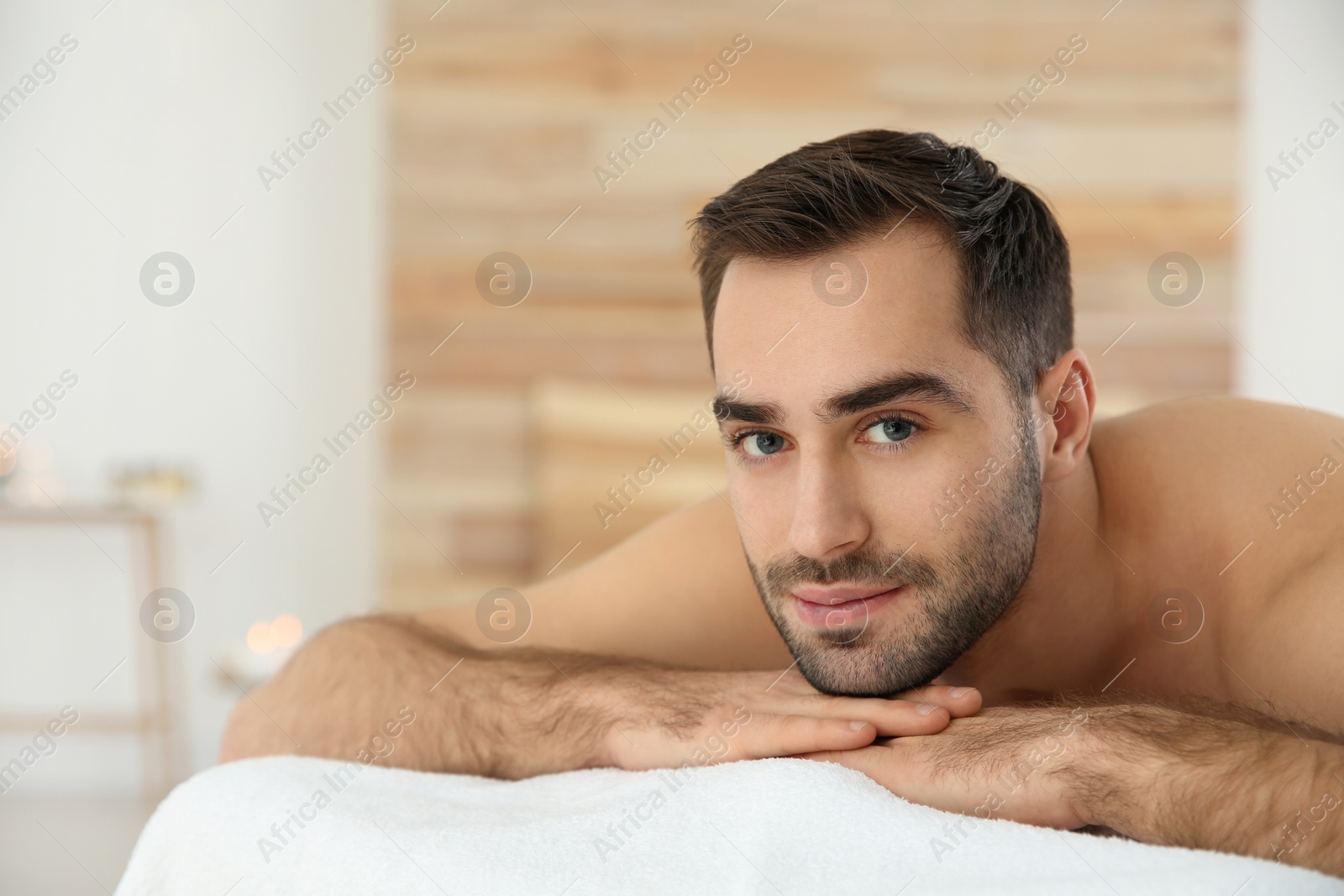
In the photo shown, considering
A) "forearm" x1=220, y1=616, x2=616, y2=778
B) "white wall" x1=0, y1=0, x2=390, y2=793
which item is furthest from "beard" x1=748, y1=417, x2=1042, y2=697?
"white wall" x1=0, y1=0, x2=390, y2=793

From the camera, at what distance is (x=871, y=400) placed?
0.99 metres

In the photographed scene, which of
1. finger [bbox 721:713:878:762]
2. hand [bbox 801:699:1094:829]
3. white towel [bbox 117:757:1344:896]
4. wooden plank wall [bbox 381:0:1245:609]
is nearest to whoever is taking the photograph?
white towel [bbox 117:757:1344:896]

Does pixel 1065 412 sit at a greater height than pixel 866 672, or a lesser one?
greater

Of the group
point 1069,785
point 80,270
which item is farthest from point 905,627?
point 80,270

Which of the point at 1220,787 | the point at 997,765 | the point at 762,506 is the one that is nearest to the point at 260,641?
the point at 762,506

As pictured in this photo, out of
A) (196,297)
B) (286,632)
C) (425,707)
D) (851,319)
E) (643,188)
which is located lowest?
(286,632)

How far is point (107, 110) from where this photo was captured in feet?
10.6

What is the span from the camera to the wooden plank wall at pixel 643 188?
113 inches

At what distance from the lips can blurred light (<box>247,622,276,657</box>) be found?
2.03 meters

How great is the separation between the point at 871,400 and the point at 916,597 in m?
0.19

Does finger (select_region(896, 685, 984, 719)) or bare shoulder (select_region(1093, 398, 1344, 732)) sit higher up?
bare shoulder (select_region(1093, 398, 1344, 732))

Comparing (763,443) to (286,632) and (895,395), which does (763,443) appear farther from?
(286,632)

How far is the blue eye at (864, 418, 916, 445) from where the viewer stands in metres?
1.01

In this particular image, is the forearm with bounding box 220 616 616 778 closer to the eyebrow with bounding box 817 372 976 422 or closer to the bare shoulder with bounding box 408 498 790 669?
the bare shoulder with bounding box 408 498 790 669
